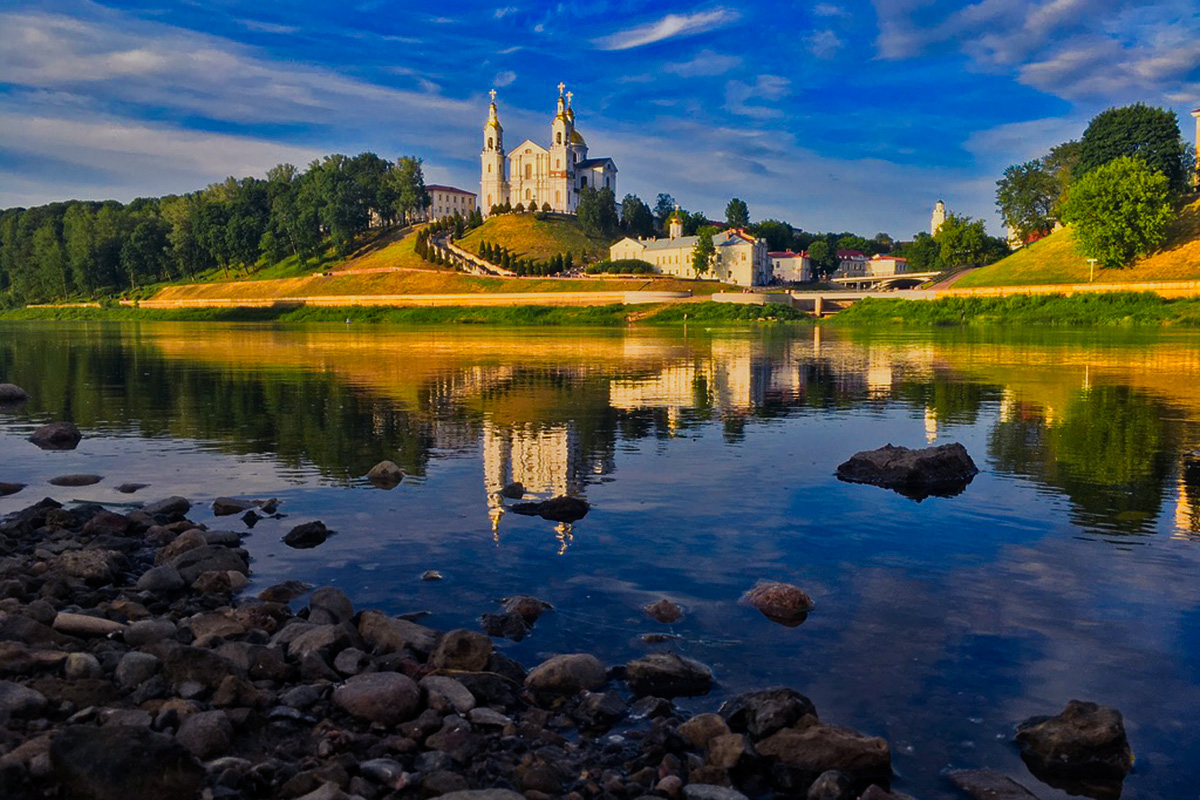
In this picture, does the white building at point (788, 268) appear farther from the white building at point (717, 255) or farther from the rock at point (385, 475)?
the rock at point (385, 475)

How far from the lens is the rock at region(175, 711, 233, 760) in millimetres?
8562

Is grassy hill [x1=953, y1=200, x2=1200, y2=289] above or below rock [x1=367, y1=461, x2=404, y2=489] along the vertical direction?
above

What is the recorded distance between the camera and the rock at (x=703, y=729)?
9.36 m

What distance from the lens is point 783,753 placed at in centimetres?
908

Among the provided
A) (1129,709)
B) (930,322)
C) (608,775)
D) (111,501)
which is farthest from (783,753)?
(930,322)

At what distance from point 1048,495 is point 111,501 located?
21.1 metres

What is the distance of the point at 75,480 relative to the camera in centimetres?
2209

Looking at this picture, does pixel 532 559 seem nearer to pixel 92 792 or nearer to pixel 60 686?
pixel 60 686

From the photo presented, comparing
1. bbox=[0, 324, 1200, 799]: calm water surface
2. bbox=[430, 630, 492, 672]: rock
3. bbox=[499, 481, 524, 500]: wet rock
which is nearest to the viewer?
bbox=[430, 630, 492, 672]: rock

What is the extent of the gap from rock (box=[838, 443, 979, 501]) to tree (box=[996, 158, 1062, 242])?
156237mm

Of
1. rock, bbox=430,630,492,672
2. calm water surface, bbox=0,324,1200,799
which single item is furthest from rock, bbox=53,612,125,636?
rock, bbox=430,630,492,672

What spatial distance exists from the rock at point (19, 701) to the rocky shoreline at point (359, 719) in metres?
0.02

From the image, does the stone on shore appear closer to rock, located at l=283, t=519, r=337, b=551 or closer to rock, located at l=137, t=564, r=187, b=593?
rock, located at l=137, t=564, r=187, b=593

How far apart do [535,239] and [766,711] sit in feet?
607
